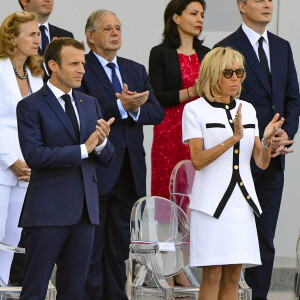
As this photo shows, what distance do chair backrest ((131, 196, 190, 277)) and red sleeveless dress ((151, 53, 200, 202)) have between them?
1.01 m

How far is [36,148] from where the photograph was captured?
580 centimetres

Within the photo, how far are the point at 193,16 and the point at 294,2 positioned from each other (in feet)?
6.79

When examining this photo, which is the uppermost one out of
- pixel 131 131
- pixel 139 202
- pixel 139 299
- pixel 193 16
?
pixel 193 16

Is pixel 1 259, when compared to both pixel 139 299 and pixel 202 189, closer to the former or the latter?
pixel 139 299

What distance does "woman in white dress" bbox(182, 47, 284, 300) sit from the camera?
6.17 metres

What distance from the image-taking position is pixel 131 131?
7.24m

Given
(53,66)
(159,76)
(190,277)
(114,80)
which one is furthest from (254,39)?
(53,66)

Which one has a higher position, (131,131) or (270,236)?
(131,131)

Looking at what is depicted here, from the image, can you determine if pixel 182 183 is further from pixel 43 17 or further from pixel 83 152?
pixel 43 17

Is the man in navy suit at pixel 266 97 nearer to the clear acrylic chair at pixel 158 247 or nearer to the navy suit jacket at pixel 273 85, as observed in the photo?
the navy suit jacket at pixel 273 85

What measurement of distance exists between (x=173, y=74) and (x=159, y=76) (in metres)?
0.10

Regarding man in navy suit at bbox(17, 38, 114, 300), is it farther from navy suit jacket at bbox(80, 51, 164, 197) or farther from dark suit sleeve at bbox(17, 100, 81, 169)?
navy suit jacket at bbox(80, 51, 164, 197)

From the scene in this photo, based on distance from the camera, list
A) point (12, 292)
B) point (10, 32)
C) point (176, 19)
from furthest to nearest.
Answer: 1. point (176, 19)
2. point (10, 32)
3. point (12, 292)

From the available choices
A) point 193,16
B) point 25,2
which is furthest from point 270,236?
point 25,2
